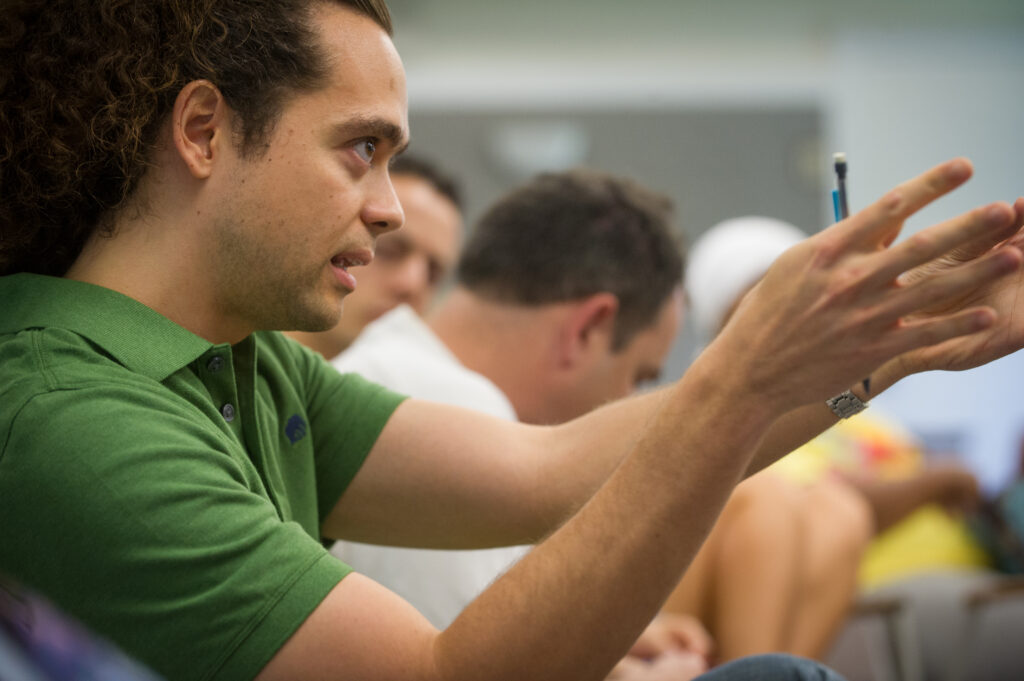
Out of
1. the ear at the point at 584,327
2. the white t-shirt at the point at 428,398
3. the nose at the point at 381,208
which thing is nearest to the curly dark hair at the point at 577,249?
the ear at the point at 584,327

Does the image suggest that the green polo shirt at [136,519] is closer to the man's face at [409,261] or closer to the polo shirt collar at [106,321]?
the polo shirt collar at [106,321]

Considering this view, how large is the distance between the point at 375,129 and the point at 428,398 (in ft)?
2.25

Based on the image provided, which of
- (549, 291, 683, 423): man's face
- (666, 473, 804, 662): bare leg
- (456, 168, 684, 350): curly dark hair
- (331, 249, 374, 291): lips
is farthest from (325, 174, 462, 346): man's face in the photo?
(331, 249, 374, 291): lips

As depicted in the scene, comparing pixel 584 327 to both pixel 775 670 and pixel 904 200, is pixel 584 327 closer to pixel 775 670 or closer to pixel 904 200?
pixel 775 670

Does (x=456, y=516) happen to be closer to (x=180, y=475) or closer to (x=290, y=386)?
(x=290, y=386)

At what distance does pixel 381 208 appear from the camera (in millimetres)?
1026

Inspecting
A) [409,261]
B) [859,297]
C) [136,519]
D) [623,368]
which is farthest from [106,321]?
[409,261]

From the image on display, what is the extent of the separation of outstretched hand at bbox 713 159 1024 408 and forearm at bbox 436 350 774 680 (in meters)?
0.04

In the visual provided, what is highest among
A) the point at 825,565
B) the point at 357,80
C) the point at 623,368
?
the point at 357,80

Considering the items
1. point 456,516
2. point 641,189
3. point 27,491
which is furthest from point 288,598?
point 641,189

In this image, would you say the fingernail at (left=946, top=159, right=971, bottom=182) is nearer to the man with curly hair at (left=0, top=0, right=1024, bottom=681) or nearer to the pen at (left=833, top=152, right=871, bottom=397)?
the man with curly hair at (left=0, top=0, right=1024, bottom=681)

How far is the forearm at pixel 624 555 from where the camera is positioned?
76 centimetres

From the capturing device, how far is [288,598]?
780mm

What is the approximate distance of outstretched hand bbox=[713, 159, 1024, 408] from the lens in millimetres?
681
